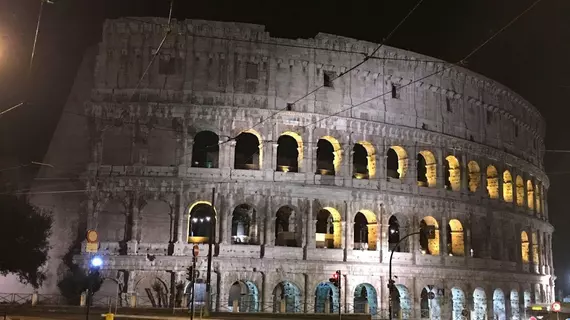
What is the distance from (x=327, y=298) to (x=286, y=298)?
224 centimetres

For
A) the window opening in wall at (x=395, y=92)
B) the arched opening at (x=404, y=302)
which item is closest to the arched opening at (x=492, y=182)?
the window opening in wall at (x=395, y=92)

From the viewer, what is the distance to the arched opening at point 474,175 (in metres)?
35.3

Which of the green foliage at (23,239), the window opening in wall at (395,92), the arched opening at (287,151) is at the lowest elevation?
the green foliage at (23,239)

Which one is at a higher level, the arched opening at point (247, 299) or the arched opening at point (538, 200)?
the arched opening at point (538, 200)

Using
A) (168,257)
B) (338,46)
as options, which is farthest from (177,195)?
(338,46)

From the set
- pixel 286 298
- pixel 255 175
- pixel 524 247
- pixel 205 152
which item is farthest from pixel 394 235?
pixel 205 152

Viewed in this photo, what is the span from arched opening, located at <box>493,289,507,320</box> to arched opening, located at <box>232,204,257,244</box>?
15.0 metres

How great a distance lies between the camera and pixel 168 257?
2719cm

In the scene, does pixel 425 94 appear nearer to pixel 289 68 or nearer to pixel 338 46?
pixel 338 46

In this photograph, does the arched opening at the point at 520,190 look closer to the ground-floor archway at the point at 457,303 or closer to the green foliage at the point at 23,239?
the ground-floor archway at the point at 457,303

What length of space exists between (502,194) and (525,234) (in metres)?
4.26

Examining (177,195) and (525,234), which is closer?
(177,195)

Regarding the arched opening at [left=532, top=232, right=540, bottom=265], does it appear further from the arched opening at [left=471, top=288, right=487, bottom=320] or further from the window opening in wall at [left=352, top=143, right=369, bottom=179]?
the window opening in wall at [left=352, top=143, right=369, bottom=179]

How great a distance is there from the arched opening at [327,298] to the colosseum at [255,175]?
15 centimetres
